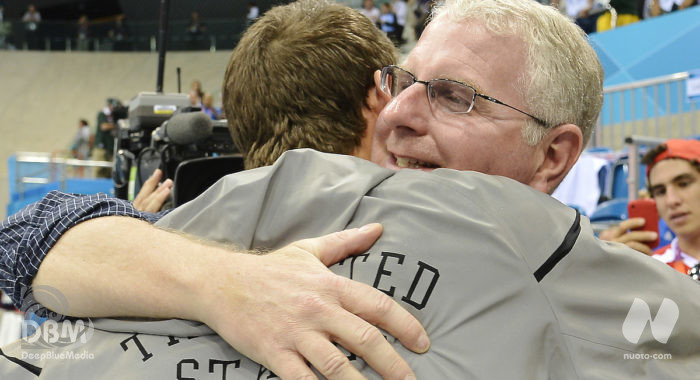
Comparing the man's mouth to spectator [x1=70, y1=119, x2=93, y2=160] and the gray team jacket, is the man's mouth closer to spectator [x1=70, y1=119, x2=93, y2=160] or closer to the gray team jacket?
the gray team jacket

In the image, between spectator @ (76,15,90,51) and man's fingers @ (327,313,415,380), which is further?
spectator @ (76,15,90,51)

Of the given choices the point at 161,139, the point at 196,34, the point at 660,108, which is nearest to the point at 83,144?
the point at 196,34

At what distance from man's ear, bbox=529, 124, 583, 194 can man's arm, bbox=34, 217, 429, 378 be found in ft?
1.58

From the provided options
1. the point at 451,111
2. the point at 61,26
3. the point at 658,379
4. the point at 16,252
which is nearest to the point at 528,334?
the point at 658,379

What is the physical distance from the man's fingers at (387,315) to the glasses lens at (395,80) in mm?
542

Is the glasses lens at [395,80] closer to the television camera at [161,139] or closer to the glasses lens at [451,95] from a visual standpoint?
the glasses lens at [451,95]

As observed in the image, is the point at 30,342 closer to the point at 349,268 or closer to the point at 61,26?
the point at 349,268

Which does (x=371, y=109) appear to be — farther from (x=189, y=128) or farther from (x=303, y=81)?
(x=189, y=128)

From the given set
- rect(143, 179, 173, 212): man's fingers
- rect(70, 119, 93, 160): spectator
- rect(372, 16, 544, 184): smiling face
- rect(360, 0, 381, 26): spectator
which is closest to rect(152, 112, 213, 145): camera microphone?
rect(143, 179, 173, 212): man's fingers

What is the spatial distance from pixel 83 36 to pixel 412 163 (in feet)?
56.7

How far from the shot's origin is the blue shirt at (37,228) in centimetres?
104

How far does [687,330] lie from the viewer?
36.0 inches

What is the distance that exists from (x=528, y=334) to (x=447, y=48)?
550 millimetres

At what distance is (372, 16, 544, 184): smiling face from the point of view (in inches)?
46.0
